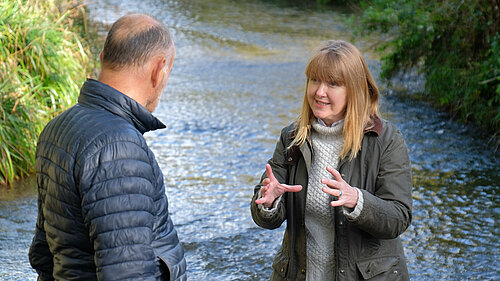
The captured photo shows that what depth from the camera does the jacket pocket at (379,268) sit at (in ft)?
8.93

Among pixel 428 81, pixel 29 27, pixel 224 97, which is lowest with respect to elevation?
pixel 224 97

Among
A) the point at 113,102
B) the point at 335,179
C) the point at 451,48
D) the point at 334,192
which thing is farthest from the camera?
the point at 451,48

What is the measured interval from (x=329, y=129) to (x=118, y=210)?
1.26 meters

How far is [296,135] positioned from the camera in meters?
2.94

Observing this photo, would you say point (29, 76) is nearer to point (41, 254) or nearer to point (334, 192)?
point (41, 254)

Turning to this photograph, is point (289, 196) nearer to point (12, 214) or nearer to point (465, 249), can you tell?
point (465, 249)

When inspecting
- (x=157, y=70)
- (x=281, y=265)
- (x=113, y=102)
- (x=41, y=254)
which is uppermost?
(x=157, y=70)

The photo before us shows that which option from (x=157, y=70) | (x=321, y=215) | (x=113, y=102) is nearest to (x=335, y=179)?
(x=321, y=215)

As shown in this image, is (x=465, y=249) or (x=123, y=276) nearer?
(x=123, y=276)

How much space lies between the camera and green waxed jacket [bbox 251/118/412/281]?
8.93ft

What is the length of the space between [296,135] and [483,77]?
5957 mm

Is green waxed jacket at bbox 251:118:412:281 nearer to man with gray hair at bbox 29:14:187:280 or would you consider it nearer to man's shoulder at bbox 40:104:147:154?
man with gray hair at bbox 29:14:187:280

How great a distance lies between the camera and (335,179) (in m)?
2.84

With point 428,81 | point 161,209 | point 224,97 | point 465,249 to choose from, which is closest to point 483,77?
point 428,81
